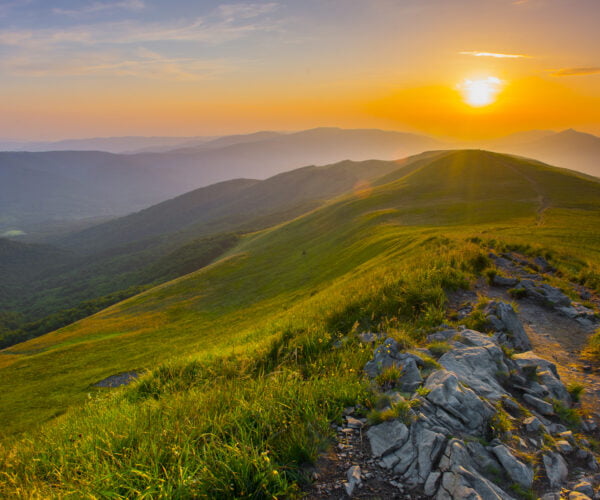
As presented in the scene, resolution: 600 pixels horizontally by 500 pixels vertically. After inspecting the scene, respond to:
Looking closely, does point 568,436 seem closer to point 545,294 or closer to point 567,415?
point 567,415

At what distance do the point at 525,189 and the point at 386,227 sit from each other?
36.6 meters

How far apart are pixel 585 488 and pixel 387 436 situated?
2346 millimetres

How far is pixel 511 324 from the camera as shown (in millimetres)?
7832

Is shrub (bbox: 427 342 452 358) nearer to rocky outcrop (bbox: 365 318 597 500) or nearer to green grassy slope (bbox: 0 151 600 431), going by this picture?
rocky outcrop (bbox: 365 318 597 500)

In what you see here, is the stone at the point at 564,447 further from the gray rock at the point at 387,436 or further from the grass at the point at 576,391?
the gray rock at the point at 387,436

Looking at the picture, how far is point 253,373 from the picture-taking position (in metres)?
7.48

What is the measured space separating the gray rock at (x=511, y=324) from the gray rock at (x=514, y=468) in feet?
13.6

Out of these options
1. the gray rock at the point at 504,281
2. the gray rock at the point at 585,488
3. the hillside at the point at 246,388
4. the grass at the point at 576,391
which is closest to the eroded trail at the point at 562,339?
the grass at the point at 576,391

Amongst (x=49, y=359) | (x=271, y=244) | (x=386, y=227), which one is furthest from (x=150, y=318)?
(x=386, y=227)

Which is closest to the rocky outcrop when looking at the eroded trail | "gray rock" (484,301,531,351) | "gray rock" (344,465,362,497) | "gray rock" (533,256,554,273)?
"gray rock" (344,465,362,497)

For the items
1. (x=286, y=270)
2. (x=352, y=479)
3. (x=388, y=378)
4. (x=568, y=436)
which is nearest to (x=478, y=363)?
(x=568, y=436)

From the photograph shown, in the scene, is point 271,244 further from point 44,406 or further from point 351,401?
point 351,401

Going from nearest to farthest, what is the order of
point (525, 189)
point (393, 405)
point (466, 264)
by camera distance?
point (393, 405)
point (466, 264)
point (525, 189)

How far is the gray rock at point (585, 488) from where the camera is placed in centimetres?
370
